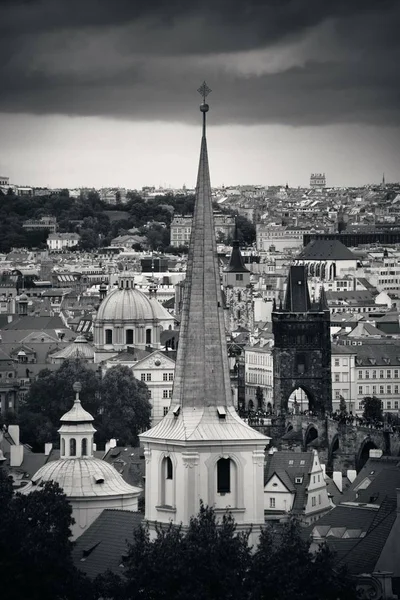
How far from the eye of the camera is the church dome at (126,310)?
548ft

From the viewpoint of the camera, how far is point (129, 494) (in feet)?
269

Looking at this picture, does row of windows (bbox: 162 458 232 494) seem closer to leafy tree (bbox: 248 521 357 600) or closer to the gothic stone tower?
leafy tree (bbox: 248 521 357 600)

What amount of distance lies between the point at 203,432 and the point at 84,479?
20.6 metres

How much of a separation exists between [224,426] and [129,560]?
4.19 meters

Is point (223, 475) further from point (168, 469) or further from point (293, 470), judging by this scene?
point (293, 470)

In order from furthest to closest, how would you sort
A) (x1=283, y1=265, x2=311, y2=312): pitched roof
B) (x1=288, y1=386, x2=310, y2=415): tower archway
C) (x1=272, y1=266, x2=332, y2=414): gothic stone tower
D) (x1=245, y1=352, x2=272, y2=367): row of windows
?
1. (x1=245, y1=352, x2=272, y2=367): row of windows
2. (x1=283, y1=265, x2=311, y2=312): pitched roof
3. (x1=288, y1=386, x2=310, y2=415): tower archway
4. (x1=272, y1=266, x2=332, y2=414): gothic stone tower

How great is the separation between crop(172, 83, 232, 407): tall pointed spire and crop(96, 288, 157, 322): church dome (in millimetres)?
102179

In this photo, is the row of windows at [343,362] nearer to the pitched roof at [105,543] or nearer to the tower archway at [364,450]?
the tower archway at [364,450]

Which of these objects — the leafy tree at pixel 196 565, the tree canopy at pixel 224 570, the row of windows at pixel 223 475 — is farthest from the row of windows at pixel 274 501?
the leafy tree at pixel 196 565

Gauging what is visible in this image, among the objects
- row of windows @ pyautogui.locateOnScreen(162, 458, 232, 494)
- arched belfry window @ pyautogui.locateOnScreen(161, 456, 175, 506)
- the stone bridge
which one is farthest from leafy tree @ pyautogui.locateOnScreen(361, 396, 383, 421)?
row of windows @ pyautogui.locateOnScreen(162, 458, 232, 494)

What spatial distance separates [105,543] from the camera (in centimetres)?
7269

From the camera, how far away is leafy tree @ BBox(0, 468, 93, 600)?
63219mm

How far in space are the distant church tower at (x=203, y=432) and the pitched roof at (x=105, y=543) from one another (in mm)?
4745

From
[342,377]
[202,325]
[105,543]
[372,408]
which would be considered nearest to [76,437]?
[105,543]
